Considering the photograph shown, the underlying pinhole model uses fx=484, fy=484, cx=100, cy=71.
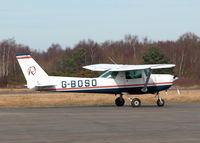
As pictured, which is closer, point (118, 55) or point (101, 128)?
point (101, 128)

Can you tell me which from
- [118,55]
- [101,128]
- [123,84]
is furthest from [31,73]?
[118,55]

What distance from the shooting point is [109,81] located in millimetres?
23688

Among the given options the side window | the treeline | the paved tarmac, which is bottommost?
the paved tarmac

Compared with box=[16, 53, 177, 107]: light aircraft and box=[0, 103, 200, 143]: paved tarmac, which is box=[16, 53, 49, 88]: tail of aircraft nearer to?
box=[16, 53, 177, 107]: light aircraft

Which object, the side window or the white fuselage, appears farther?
the side window

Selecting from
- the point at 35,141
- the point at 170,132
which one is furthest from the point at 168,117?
the point at 35,141

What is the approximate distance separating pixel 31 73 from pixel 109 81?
3866 millimetres

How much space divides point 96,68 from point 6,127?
1115 cm

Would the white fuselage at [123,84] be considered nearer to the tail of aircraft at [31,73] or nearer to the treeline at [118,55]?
the tail of aircraft at [31,73]

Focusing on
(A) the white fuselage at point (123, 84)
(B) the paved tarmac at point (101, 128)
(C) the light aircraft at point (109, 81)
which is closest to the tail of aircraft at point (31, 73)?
(C) the light aircraft at point (109, 81)

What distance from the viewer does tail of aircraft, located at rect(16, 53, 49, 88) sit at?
22.5 metres

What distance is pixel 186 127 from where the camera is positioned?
13.9 meters

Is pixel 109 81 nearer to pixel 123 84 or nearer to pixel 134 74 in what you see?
pixel 123 84

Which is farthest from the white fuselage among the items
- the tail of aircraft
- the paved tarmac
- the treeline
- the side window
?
the treeline
